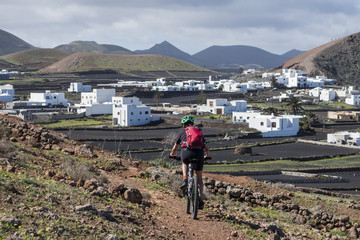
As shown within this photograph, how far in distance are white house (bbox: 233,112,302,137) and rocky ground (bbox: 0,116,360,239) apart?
5807 cm

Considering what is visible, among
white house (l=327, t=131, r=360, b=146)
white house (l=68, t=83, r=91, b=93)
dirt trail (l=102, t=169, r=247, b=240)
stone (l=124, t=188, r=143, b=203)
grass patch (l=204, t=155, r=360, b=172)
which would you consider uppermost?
white house (l=68, t=83, r=91, b=93)

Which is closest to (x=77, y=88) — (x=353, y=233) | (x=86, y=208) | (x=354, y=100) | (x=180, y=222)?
(x=354, y=100)

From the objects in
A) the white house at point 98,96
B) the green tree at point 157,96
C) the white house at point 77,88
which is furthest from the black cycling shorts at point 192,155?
the white house at point 77,88

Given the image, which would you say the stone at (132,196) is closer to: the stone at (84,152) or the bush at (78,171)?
the bush at (78,171)

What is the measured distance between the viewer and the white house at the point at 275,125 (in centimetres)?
7419

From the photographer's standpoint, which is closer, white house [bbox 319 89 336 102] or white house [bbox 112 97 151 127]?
white house [bbox 112 97 151 127]

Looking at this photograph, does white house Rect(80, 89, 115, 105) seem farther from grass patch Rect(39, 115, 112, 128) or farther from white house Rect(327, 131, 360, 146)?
white house Rect(327, 131, 360, 146)

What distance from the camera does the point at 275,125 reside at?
246 ft

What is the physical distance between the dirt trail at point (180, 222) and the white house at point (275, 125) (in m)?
62.7

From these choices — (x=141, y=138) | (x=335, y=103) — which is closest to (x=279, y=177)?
(x=141, y=138)

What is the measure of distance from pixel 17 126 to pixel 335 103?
11620 cm

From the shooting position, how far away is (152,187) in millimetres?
12211

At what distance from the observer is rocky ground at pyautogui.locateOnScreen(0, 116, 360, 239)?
Result: 25.8 feet


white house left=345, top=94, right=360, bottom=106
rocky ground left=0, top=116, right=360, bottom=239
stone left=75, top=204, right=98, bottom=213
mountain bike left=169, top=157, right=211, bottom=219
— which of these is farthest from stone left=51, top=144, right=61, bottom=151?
white house left=345, top=94, right=360, bottom=106
